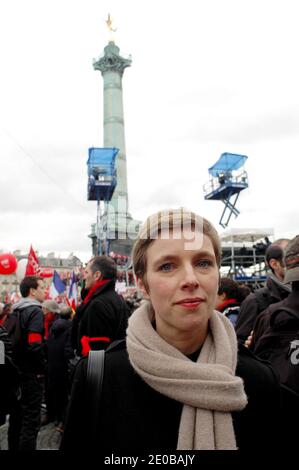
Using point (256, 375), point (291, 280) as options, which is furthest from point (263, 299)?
point (256, 375)

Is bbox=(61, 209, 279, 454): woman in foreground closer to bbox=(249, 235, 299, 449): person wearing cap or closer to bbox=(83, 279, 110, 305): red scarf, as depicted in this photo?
bbox=(249, 235, 299, 449): person wearing cap


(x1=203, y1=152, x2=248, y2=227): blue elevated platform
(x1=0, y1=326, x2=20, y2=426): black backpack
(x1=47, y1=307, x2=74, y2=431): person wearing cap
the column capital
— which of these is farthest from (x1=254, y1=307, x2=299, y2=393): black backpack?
the column capital

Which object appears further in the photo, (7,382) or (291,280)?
(7,382)

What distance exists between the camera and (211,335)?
1446mm

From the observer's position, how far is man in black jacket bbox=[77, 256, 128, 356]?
365 centimetres

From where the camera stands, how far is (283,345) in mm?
1812

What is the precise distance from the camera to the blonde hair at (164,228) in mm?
1453

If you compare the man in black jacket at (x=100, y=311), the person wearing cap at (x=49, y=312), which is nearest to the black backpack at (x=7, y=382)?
the man in black jacket at (x=100, y=311)

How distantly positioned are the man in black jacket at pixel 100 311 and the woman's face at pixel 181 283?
2.32 metres

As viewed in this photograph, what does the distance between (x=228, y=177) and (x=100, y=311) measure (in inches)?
1192

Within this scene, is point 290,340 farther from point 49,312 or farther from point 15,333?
point 49,312

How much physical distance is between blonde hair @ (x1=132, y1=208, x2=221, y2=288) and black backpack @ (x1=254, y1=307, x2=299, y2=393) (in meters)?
0.55
